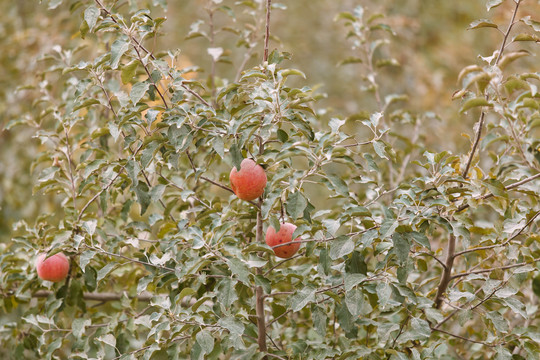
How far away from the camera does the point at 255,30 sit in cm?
248

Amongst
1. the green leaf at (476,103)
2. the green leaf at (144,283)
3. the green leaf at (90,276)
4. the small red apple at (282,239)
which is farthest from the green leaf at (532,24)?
the green leaf at (90,276)

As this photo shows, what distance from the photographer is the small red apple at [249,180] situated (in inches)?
55.6

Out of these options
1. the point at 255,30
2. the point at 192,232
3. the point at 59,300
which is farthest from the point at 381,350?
the point at 255,30

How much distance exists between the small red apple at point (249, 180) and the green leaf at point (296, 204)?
0.10 metres

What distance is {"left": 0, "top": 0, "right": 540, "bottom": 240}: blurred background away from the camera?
3707mm

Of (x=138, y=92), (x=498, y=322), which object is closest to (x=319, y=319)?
(x=498, y=322)

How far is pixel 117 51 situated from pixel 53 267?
741mm

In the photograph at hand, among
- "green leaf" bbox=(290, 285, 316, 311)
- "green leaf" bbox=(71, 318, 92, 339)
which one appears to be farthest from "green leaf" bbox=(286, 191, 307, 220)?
"green leaf" bbox=(71, 318, 92, 339)

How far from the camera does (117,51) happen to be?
142cm

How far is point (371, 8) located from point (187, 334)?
14.1 feet

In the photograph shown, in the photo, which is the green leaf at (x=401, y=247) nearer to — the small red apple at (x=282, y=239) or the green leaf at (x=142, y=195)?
the small red apple at (x=282, y=239)

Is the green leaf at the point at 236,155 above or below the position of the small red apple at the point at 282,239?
above

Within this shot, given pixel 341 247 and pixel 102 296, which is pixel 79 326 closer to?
pixel 102 296

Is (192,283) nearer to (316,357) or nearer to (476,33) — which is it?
(316,357)
